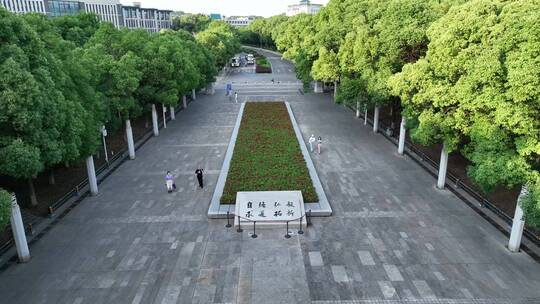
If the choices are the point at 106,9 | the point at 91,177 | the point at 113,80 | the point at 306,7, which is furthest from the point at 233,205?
the point at 306,7

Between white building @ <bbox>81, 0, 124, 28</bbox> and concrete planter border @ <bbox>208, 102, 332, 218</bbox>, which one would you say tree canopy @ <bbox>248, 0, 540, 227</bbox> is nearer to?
concrete planter border @ <bbox>208, 102, 332, 218</bbox>

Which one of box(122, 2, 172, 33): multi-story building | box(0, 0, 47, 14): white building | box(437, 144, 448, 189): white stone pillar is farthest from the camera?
box(122, 2, 172, 33): multi-story building

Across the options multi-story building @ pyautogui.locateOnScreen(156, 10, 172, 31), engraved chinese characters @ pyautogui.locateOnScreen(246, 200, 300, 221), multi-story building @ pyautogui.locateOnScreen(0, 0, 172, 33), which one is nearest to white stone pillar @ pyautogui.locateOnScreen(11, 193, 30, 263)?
engraved chinese characters @ pyautogui.locateOnScreen(246, 200, 300, 221)

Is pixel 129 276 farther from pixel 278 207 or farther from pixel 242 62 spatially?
pixel 242 62

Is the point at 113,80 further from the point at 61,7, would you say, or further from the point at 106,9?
the point at 106,9

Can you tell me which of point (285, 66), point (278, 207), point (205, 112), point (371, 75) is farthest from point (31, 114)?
point (285, 66)
